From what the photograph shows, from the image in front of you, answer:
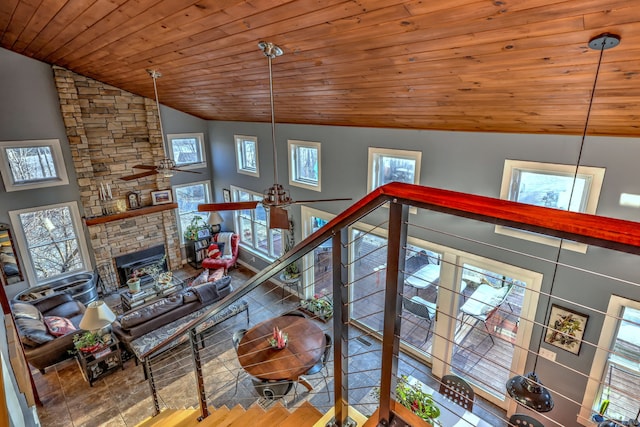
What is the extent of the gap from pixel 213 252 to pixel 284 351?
487 cm

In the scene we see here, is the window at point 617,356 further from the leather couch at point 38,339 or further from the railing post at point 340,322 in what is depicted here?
the leather couch at point 38,339

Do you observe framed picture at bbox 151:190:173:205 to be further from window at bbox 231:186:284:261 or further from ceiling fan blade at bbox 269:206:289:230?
ceiling fan blade at bbox 269:206:289:230

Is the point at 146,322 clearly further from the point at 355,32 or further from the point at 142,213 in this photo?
the point at 355,32

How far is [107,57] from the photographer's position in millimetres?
5078

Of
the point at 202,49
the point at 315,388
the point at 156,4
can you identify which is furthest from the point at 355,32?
the point at 315,388

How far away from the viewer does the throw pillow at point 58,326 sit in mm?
5428

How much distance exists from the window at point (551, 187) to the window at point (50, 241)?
318 inches

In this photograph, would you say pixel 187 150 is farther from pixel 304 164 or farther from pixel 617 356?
pixel 617 356

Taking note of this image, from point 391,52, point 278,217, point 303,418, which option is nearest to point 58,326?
point 278,217

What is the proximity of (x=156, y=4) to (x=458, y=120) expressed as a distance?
3233 mm

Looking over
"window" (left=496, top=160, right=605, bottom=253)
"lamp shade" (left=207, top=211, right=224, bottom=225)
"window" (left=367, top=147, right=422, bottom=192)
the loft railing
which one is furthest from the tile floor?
"lamp shade" (left=207, top=211, right=224, bottom=225)

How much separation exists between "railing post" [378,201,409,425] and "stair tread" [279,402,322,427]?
510 millimetres

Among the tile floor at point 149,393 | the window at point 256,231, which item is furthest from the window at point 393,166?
the window at point 256,231

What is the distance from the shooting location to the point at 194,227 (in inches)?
361
